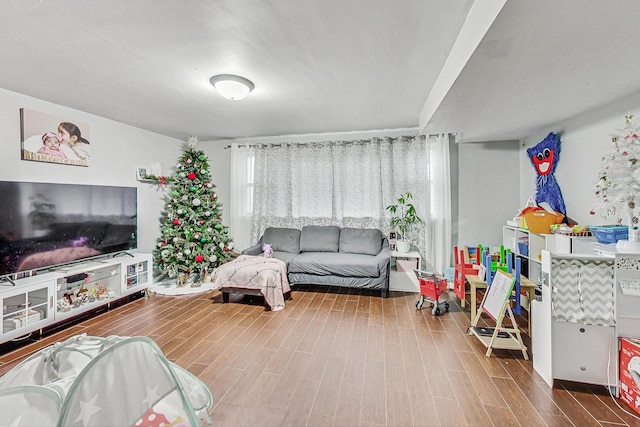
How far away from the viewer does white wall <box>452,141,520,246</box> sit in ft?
14.5

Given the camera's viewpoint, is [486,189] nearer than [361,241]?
Yes

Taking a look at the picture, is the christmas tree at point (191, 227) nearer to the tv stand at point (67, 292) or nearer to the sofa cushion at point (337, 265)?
the tv stand at point (67, 292)

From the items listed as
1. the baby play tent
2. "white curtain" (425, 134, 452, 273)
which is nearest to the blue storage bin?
"white curtain" (425, 134, 452, 273)

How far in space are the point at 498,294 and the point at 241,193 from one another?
169 inches

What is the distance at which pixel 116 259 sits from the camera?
380 cm

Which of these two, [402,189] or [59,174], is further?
[402,189]

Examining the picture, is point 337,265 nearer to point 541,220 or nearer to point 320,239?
point 320,239

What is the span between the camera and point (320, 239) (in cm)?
480

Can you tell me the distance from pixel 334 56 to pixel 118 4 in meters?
1.47

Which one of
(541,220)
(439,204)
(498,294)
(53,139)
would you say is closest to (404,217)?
(439,204)

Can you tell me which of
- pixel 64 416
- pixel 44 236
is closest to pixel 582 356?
pixel 64 416

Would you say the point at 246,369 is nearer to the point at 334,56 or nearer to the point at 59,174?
the point at 334,56

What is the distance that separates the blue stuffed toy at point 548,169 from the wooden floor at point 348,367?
172 cm

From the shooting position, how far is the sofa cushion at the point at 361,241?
4516 mm
